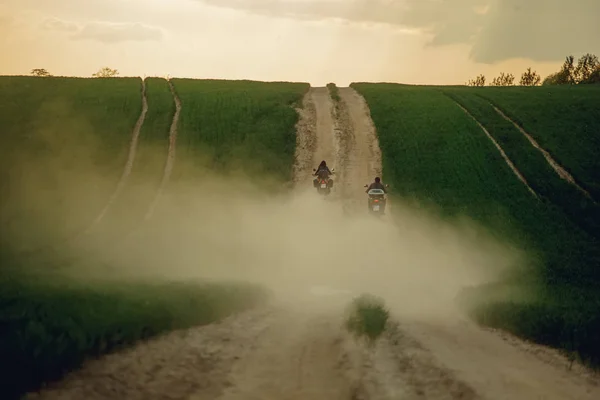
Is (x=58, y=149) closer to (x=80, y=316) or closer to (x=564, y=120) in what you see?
(x=80, y=316)

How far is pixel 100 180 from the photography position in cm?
4338

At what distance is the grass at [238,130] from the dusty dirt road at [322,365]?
87.9 feet

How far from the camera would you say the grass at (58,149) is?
3650 cm

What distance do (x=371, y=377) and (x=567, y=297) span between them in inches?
558

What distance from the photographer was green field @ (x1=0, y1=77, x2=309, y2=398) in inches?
549

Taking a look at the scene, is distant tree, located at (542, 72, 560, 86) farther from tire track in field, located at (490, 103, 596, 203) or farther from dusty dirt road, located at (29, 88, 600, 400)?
dusty dirt road, located at (29, 88, 600, 400)

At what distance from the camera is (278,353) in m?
15.5

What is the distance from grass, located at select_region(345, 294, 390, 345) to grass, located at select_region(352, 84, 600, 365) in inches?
161

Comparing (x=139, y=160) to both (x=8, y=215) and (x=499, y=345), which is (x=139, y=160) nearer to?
(x=8, y=215)

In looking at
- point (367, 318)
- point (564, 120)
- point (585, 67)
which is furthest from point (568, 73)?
point (367, 318)

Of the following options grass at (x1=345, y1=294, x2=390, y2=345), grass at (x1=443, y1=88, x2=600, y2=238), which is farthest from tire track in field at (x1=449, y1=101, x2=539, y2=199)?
grass at (x1=345, y1=294, x2=390, y2=345)

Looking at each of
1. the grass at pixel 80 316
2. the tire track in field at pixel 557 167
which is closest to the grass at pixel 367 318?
the grass at pixel 80 316

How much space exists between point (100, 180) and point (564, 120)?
40779 mm

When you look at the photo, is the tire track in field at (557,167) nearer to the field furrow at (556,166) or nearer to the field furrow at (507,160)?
the field furrow at (556,166)
